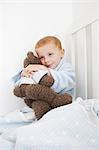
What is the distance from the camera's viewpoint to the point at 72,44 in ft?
4.36

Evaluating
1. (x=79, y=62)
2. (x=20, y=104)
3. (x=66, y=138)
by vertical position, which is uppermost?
(x=79, y=62)

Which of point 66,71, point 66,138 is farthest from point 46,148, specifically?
point 66,71

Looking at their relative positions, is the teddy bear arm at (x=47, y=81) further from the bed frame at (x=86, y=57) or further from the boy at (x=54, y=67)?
the bed frame at (x=86, y=57)

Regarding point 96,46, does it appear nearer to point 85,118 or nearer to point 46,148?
point 85,118

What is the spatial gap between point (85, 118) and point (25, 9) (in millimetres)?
752

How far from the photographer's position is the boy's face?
1237 mm

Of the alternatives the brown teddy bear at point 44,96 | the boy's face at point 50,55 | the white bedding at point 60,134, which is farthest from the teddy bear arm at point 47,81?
the white bedding at point 60,134

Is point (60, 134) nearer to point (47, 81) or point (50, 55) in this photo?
point (47, 81)

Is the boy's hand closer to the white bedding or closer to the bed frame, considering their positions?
the bed frame

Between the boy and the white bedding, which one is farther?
the boy

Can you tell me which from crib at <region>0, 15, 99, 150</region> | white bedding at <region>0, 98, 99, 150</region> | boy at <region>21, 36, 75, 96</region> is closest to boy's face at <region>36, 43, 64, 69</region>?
boy at <region>21, 36, 75, 96</region>

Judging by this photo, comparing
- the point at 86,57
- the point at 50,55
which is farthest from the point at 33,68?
the point at 86,57

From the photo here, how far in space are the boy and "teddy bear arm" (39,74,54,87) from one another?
0.12ft

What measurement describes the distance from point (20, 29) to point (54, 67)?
0.97ft
